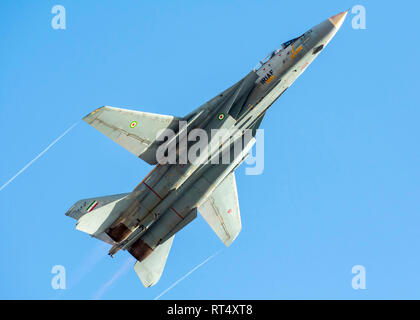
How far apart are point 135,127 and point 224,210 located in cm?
670

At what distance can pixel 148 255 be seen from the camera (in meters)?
23.1

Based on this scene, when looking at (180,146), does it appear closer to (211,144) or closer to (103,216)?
(211,144)

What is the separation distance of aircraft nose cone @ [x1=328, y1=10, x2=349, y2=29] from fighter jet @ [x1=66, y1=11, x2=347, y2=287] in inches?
1.6

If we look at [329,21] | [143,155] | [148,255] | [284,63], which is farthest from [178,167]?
[329,21]

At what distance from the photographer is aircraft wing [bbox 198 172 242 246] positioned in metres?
25.0

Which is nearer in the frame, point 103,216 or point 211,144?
point 211,144

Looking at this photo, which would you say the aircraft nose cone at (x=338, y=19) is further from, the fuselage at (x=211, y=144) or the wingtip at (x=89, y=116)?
the wingtip at (x=89, y=116)

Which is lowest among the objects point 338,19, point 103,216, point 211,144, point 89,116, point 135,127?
point 103,216

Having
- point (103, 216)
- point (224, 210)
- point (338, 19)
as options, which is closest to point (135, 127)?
point (103, 216)

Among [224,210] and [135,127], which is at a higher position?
[135,127]

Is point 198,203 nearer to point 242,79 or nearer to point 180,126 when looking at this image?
point 180,126

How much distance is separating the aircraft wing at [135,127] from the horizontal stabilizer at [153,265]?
442cm

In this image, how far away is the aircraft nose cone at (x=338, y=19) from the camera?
20.8m

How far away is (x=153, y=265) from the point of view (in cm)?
2350
